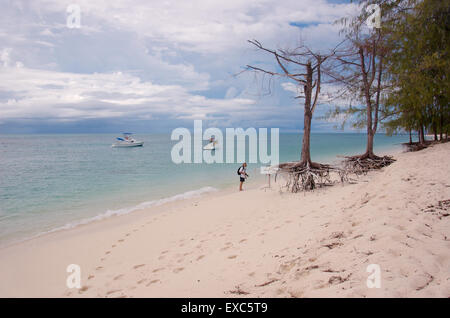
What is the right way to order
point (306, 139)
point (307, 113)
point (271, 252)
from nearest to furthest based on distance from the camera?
point (271, 252), point (306, 139), point (307, 113)

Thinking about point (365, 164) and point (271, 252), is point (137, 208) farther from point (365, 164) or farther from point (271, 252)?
point (365, 164)

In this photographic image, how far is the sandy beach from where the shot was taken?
308 cm

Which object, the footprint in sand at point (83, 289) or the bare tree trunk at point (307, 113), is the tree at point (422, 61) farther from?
the footprint in sand at point (83, 289)

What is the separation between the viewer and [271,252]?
15.8 ft

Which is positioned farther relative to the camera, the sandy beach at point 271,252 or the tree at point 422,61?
the tree at point 422,61

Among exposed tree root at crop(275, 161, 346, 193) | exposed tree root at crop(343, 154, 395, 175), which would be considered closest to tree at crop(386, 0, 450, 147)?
exposed tree root at crop(343, 154, 395, 175)

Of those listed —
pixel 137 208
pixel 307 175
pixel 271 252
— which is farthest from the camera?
pixel 137 208

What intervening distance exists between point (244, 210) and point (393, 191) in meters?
4.82

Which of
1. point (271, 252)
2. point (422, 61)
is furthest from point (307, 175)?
point (422, 61)

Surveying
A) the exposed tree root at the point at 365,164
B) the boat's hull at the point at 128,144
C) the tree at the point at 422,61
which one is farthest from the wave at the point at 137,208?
the boat's hull at the point at 128,144

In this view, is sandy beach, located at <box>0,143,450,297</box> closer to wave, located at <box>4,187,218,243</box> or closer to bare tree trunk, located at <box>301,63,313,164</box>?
wave, located at <box>4,187,218,243</box>

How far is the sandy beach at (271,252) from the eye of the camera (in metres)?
3.08
